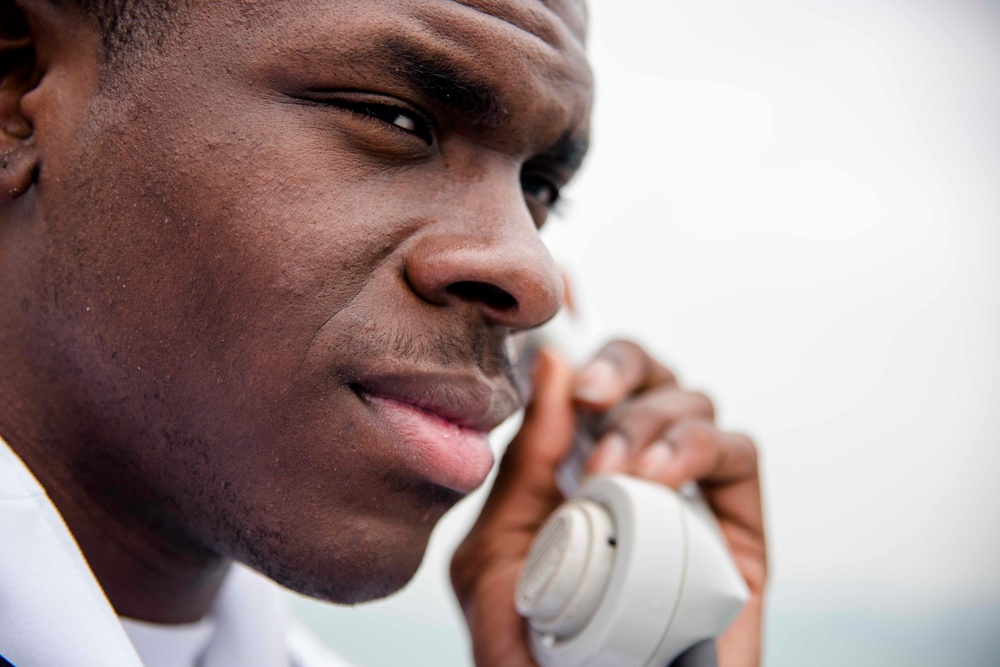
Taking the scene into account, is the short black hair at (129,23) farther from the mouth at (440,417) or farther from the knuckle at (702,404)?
the knuckle at (702,404)

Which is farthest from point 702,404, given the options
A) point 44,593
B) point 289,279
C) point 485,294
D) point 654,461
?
point 44,593

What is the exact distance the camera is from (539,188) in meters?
1.38

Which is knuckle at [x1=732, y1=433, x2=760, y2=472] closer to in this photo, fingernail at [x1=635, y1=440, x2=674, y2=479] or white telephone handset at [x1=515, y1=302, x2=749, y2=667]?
fingernail at [x1=635, y1=440, x2=674, y2=479]

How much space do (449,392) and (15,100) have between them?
0.69m

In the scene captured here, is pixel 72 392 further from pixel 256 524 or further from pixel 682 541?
pixel 682 541

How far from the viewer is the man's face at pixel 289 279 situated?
932 mm

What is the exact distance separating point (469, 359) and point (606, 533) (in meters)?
0.42

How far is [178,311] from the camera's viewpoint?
0.94m

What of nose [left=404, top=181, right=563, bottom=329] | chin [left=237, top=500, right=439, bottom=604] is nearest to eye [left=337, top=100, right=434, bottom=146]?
nose [left=404, top=181, right=563, bottom=329]

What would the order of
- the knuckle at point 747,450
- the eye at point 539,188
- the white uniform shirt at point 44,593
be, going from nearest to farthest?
the white uniform shirt at point 44,593, the eye at point 539,188, the knuckle at point 747,450

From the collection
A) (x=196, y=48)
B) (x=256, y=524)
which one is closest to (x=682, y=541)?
(x=256, y=524)

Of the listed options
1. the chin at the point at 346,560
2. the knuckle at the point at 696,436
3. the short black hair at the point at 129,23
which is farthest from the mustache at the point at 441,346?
the knuckle at the point at 696,436

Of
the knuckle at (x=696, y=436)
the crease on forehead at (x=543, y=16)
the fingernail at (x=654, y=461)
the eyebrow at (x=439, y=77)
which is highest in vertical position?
the crease on forehead at (x=543, y=16)

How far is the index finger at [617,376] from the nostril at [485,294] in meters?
0.67
